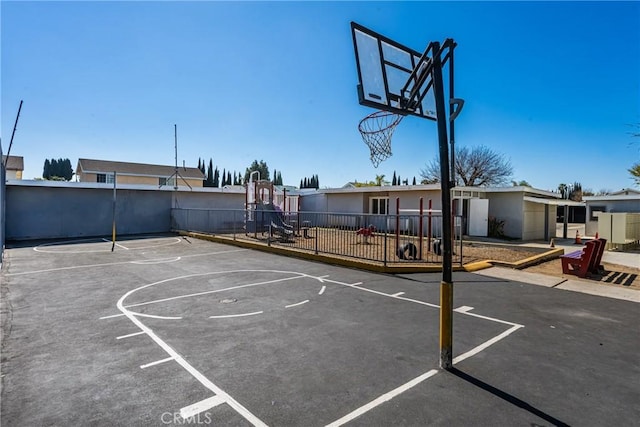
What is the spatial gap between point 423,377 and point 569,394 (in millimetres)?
1355

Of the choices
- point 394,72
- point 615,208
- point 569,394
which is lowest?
point 569,394

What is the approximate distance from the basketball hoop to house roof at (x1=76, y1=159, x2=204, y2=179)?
31139 millimetres

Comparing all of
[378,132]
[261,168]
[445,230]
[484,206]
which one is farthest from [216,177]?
[445,230]

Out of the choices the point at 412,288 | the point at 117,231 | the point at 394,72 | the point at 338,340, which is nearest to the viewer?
the point at 338,340

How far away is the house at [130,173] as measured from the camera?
34.9m

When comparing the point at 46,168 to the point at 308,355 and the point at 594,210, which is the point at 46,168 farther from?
the point at 594,210

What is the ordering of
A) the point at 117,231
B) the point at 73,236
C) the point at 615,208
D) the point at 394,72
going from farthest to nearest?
1. the point at 615,208
2. the point at 117,231
3. the point at 73,236
4. the point at 394,72

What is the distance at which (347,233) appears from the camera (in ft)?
54.5

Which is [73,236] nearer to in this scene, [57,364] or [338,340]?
[57,364]

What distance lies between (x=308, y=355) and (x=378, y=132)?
656 cm

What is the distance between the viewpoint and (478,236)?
62.5ft

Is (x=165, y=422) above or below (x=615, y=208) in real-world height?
below

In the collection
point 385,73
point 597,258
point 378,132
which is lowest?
point 597,258

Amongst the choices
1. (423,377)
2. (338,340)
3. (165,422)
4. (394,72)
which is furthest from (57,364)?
(394,72)
